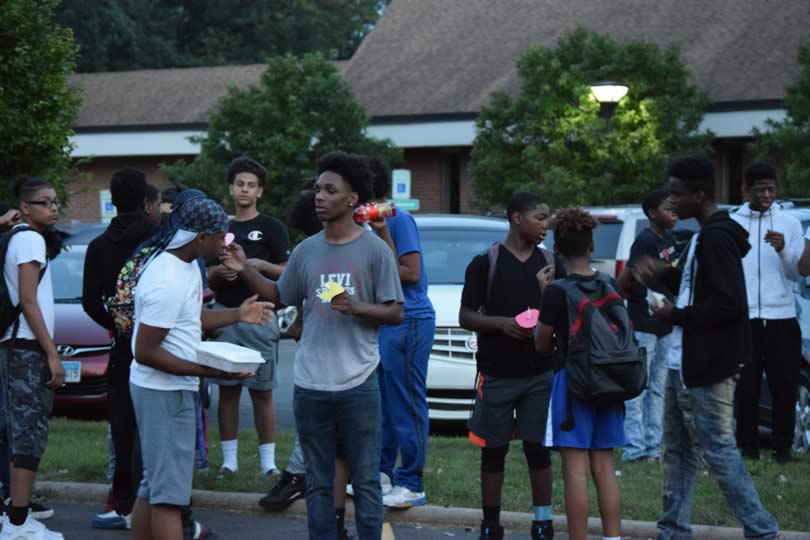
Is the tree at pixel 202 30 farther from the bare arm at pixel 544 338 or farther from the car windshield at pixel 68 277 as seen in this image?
the bare arm at pixel 544 338

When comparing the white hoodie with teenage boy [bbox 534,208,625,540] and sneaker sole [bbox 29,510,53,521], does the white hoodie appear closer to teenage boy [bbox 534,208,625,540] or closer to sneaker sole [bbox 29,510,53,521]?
teenage boy [bbox 534,208,625,540]

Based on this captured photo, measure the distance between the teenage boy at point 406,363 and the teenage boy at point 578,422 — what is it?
4.48ft

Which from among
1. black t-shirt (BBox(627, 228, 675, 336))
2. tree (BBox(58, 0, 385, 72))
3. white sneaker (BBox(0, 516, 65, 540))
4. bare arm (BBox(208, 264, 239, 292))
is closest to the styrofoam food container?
bare arm (BBox(208, 264, 239, 292))

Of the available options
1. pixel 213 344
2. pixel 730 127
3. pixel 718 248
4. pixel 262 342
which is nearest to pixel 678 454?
pixel 718 248

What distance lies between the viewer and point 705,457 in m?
6.99

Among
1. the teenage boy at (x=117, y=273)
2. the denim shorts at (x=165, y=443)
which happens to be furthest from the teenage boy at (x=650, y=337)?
the denim shorts at (x=165, y=443)

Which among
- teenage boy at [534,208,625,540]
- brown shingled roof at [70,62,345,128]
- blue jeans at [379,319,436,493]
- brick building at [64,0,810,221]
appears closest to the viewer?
teenage boy at [534,208,625,540]

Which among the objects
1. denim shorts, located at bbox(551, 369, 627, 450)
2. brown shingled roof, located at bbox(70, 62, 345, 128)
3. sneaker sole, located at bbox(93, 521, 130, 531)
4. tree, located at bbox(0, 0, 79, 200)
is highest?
brown shingled roof, located at bbox(70, 62, 345, 128)

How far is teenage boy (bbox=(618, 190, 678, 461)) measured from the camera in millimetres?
9797

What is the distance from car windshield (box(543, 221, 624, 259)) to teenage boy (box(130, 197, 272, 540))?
9361mm

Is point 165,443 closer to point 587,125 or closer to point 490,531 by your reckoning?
point 490,531

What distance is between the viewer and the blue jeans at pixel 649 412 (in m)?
10.2

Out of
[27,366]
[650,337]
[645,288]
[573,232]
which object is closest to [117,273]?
[27,366]

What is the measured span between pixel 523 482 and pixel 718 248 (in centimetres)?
290
